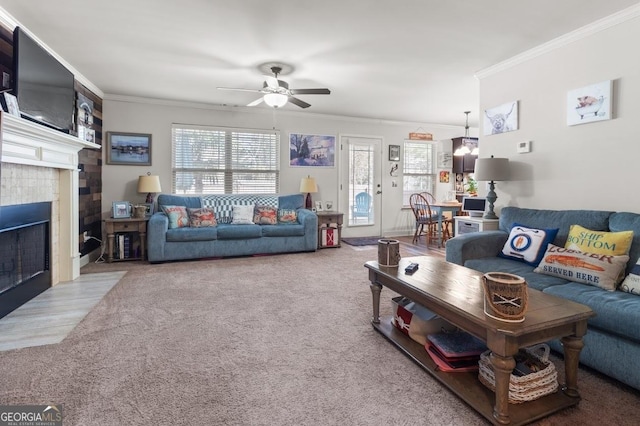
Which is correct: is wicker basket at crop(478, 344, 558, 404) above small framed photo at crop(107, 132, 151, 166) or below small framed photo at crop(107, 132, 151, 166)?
below

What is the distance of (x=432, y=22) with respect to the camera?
2760 millimetres

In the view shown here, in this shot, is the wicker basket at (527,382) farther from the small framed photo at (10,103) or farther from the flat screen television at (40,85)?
the flat screen television at (40,85)

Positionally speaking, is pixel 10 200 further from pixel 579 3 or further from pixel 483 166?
pixel 579 3

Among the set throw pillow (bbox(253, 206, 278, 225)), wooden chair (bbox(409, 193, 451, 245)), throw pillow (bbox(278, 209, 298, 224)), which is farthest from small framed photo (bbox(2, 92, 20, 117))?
wooden chair (bbox(409, 193, 451, 245))

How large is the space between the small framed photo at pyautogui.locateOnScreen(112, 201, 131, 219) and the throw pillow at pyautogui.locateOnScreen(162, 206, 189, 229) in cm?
48

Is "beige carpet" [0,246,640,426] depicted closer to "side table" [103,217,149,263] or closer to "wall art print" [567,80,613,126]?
"side table" [103,217,149,263]

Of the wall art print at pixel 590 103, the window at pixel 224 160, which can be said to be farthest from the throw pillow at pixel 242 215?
the wall art print at pixel 590 103

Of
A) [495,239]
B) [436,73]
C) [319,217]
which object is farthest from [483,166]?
[319,217]

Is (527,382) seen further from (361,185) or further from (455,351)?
(361,185)

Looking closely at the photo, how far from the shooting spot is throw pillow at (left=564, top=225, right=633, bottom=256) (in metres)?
2.17

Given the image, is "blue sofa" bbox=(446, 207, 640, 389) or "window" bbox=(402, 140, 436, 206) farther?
"window" bbox=(402, 140, 436, 206)

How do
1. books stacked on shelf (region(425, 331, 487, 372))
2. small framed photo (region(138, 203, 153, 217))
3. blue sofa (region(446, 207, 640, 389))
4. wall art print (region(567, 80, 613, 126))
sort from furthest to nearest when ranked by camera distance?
1. small framed photo (region(138, 203, 153, 217))
2. wall art print (region(567, 80, 613, 126))
3. books stacked on shelf (region(425, 331, 487, 372))
4. blue sofa (region(446, 207, 640, 389))

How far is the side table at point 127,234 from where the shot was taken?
4403 millimetres

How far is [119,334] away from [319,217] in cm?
351
